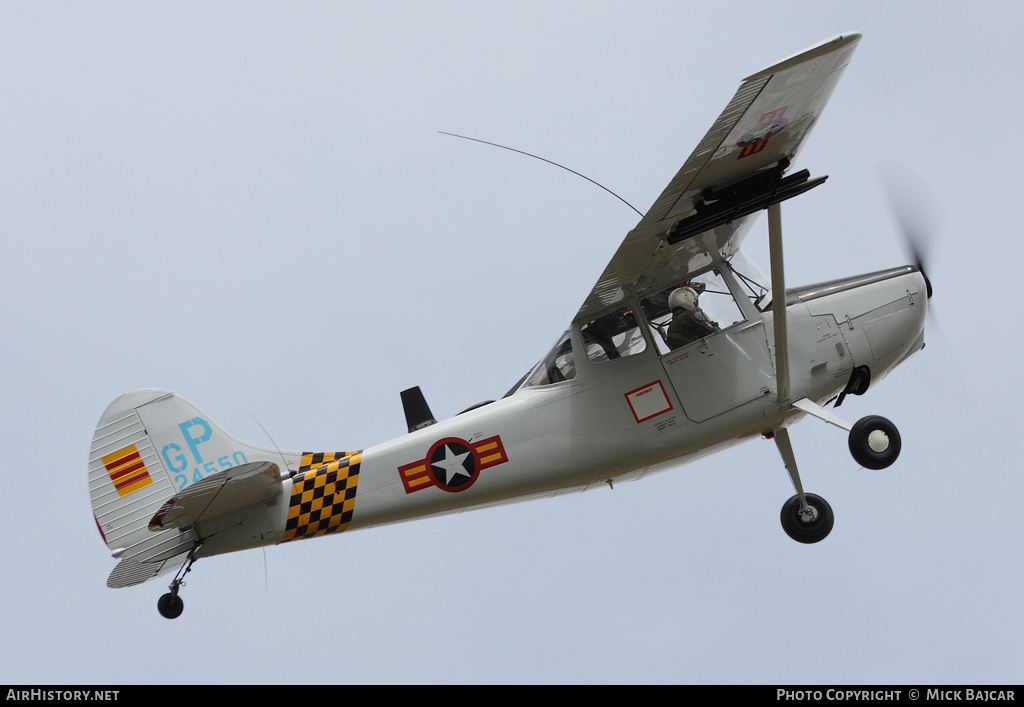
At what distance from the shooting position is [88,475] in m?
11.0

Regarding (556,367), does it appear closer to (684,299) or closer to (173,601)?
(684,299)

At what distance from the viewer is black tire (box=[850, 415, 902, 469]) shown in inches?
412

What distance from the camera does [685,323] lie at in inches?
422

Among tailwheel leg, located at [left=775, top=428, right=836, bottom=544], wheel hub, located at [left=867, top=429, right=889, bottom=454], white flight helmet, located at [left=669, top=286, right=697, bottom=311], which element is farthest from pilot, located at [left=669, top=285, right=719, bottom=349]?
wheel hub, located at [left=867, top=429, right=889, bottom=454]

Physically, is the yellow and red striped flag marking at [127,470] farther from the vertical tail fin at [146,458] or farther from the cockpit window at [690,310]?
the cockpit window at [690,310]

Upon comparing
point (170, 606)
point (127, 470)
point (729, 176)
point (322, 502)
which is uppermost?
point (729, 176)

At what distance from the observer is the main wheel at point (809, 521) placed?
11.2 m

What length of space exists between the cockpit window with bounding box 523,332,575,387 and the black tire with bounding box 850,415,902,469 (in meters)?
2.39

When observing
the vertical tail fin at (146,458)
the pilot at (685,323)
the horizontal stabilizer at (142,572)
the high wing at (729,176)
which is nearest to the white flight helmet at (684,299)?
the pilot at (685,323)

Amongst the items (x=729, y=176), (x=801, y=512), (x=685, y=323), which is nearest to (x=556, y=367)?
(x=685, y=323)

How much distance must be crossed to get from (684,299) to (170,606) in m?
4.87

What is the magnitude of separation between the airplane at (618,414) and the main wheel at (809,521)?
0.06 ft
